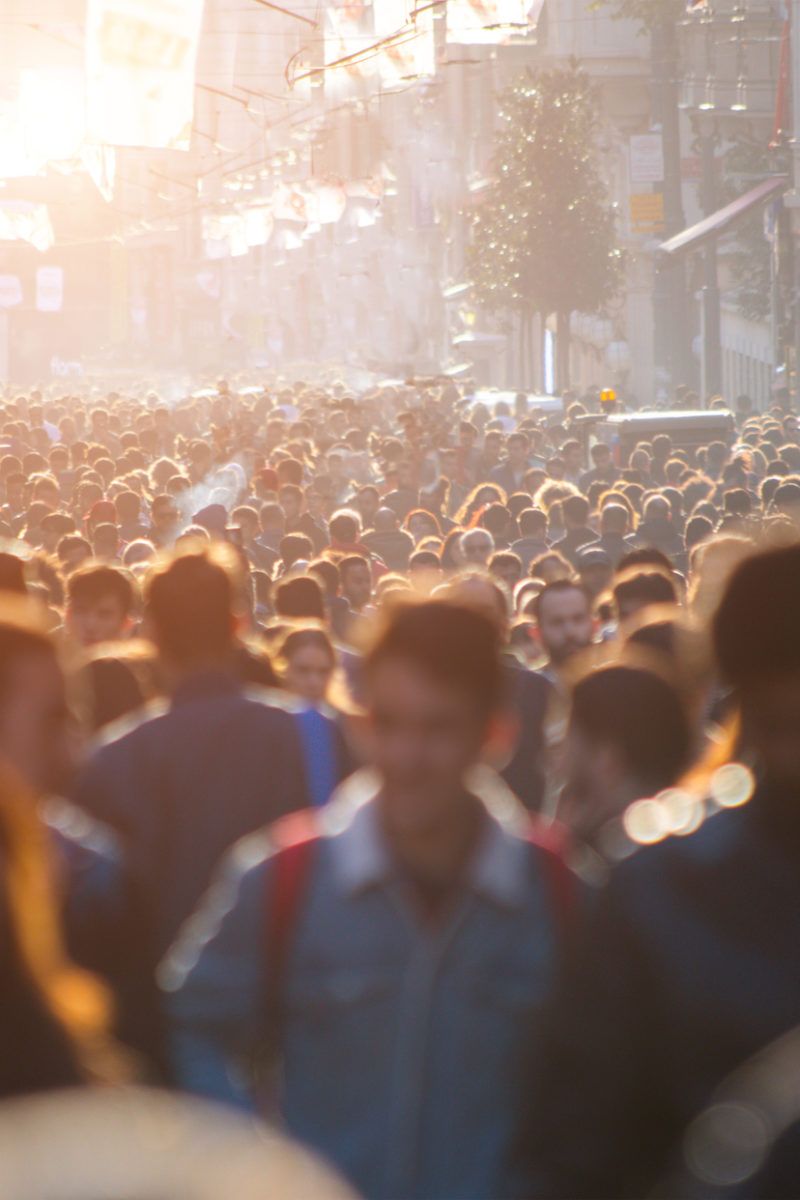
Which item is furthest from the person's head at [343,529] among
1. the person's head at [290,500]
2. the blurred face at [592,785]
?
the blurred face at [592,785]

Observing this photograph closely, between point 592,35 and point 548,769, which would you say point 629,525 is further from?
point 592,35

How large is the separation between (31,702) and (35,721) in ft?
0.22

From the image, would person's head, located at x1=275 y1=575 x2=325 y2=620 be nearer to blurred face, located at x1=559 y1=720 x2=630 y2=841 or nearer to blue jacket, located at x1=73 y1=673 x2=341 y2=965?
blue jacket, located at x1=73 y1=673 x2=341 y2=965

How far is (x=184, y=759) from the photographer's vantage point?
4.81 m

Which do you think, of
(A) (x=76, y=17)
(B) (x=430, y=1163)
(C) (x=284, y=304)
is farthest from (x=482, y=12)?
(A) (x=76, y=17)

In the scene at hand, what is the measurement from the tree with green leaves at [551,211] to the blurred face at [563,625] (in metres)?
35.9

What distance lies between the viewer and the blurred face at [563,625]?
324 inches

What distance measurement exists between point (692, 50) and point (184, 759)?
167ft

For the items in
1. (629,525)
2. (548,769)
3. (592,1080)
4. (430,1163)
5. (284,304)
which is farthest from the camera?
(284,304)

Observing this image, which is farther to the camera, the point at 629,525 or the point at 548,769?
the point at 629,525

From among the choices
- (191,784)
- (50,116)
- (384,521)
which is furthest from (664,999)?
(50,116)

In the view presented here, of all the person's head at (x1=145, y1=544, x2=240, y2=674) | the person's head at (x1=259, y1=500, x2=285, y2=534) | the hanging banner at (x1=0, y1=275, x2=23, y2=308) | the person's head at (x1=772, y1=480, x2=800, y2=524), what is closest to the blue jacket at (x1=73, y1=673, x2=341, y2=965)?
the person's head at (x1=145, y1=544, x2=240, y2=674)

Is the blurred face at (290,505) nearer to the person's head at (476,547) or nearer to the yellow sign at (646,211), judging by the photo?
the person's head at (476,547)

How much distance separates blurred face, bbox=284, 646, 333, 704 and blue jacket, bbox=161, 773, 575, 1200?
3.98m
